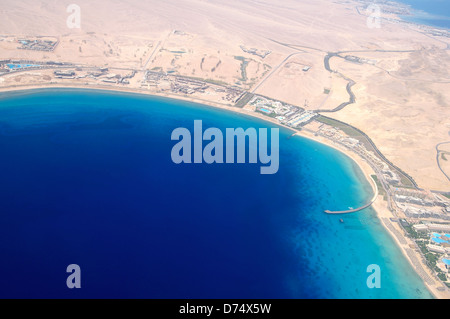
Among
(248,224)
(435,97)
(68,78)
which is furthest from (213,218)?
(435,97)

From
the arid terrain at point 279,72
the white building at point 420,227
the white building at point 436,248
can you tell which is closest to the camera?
the white building at point 436,248

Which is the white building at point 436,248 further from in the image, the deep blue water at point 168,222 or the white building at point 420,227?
the deep blue water at point 168,222

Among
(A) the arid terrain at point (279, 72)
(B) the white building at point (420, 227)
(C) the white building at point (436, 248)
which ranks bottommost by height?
(C) the white building at point (436, 248)

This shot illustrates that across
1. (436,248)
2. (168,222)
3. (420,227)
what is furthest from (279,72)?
(168,222)

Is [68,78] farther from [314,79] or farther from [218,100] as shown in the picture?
[314,79]

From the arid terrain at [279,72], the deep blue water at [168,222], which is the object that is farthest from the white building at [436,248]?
the deep blue water at [168,222]

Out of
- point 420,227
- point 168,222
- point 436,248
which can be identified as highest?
point 168,222

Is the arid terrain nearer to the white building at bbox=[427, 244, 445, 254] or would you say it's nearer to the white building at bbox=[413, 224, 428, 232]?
the white building at bbox=[413, 224, 428, 232]

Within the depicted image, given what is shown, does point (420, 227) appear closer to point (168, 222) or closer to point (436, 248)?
point (436, 248)
